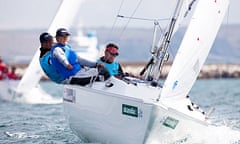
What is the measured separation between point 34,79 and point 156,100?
35.0ft

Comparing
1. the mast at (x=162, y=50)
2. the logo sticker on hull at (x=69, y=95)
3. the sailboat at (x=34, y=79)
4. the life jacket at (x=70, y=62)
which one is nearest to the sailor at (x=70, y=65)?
the life jacket at (x=70, y=62)

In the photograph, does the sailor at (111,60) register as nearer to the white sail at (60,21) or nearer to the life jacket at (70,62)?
the life jacket at (70,62)

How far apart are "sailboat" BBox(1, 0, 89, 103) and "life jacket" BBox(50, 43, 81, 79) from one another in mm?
7849

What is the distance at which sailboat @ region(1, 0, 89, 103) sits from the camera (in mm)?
17734

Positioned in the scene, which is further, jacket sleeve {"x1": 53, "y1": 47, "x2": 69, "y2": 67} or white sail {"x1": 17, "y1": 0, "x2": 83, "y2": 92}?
white sail {"x1": 17, "y1": 0, "x2": 83, "y2": 92}

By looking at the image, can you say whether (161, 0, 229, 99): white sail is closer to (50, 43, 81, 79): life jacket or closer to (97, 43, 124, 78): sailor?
(97, 43, 124, 78): sailor

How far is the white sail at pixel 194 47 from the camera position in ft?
27.1

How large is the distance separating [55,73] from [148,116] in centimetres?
190

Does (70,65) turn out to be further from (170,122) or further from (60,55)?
(170,122)

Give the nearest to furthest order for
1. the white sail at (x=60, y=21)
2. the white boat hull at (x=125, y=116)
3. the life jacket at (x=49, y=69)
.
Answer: the white boat hull at (x=125, y=116) → the life jacket at (x=49, y=69) → the white sail at (x=60, y=21)

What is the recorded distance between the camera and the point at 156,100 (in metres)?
8.01

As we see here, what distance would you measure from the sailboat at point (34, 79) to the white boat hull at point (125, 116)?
330 inches

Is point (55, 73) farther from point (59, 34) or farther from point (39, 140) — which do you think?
point (39, 140)

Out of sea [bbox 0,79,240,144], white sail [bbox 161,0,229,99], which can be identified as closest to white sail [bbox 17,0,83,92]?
sea [bbox 0,79,240,144]
